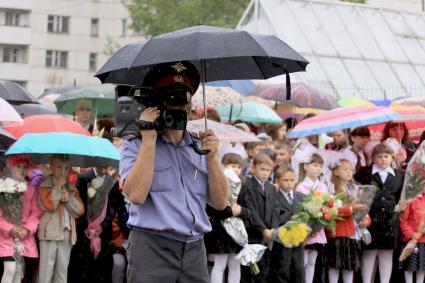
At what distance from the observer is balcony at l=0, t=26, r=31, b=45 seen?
71.3 metres

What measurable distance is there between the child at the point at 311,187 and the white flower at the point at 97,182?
7.65 ft

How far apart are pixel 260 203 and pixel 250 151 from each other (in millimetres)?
1747

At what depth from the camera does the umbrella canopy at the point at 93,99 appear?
14993 millimetres

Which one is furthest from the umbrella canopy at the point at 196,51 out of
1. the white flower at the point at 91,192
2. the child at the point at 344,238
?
the child at the point at 344,238

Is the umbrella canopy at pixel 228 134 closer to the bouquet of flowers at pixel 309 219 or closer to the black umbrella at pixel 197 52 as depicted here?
the bouquet of flowers at pixel 309 219

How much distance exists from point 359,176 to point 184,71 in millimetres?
6858

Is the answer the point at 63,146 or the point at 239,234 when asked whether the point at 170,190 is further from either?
the point at 239,234

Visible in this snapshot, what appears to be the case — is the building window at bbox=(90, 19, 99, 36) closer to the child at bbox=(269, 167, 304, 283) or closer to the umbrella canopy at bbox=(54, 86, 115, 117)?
the umbrella canopy at bbox=(54, 86, 115, 117)

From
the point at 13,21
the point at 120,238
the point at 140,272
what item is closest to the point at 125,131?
the point at 140,272

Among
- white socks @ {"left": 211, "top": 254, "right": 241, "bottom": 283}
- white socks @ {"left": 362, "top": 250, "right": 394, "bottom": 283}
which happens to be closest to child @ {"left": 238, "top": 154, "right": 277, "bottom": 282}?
white socks @ {"left": 211, "top": 254, "right": 241, "bottom": 283}

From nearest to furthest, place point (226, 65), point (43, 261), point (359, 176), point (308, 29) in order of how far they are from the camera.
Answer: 1. point (226, 65)
2. point (43, 261)
3. point (359, 176)
4. point (308, 29)

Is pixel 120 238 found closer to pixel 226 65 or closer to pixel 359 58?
pixel 226 65

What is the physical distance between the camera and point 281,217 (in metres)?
11.9

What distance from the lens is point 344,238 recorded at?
41.2ft
